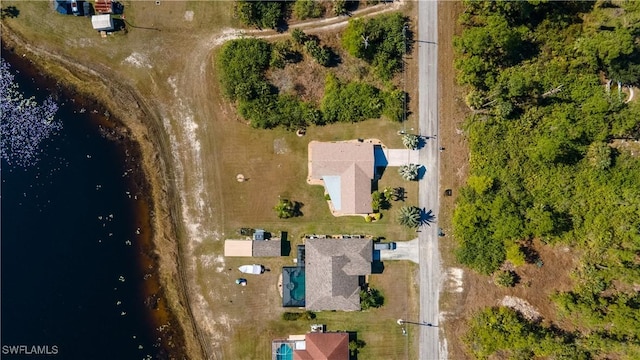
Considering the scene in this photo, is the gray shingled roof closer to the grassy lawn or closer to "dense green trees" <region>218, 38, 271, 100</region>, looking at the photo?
the grassy lawn

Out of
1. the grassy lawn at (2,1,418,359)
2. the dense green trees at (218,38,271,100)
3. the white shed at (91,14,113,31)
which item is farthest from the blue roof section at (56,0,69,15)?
the dense green trees at (218,38,271,100)

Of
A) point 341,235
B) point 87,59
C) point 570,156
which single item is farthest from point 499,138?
point 87,59

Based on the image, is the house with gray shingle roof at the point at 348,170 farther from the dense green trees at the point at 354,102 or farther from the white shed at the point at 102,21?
the white shed at the point at 102,21

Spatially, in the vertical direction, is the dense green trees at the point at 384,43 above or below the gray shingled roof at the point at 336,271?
above

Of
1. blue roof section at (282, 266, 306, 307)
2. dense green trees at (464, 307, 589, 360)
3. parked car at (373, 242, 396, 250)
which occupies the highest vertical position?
parked car at (373, 242, 396, 250)


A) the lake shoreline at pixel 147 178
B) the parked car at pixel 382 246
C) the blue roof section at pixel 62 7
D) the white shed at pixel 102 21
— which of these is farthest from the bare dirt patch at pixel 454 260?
the blue roof section at pixel 62 7

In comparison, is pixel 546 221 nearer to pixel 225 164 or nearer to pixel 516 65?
pixel 516 65
